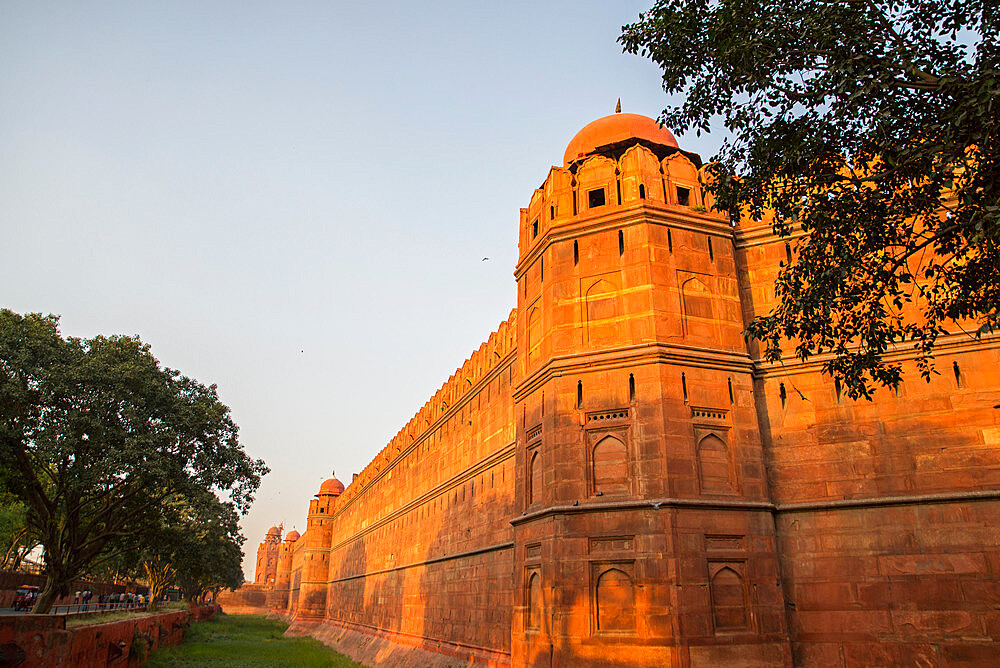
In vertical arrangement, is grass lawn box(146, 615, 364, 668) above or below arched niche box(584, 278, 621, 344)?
below

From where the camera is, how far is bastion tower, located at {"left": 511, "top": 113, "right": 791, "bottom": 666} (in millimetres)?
10695

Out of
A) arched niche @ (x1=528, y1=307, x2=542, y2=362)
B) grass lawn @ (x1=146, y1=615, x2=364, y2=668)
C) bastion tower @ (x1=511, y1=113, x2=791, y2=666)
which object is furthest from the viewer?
grass lawn @ (x1=146, y1=615, x2=364, y2=668)

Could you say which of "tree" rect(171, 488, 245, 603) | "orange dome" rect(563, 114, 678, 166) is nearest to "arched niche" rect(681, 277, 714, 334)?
"orange dome" rect(563, 114, 678, 166)

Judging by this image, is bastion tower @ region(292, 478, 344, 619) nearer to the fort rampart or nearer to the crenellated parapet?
the crenellated parapet

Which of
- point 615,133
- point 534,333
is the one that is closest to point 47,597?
point 534,333

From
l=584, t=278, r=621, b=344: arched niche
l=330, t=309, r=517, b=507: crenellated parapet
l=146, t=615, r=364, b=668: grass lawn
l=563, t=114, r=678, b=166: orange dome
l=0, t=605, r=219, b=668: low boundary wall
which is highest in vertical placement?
l=563, t=114, r=678, b=166: orange dome

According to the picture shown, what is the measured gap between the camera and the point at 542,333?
13.9 m

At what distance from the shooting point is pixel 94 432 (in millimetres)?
19406

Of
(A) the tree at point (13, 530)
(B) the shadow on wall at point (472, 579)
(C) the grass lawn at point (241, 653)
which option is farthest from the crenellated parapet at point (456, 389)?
(A) the tree at point (13, 530)

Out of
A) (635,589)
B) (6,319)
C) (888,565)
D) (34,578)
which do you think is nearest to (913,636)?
(888,565)

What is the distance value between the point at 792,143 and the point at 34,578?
45260mm

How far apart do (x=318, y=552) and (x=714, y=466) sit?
185ft

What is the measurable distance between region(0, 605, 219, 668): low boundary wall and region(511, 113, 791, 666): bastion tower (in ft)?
32.6

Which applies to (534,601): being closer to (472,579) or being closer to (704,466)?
(704,466)
